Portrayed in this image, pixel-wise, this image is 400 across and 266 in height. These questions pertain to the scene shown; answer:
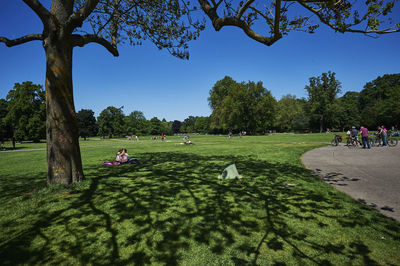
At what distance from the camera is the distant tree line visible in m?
48.2

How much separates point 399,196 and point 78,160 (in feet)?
34.4

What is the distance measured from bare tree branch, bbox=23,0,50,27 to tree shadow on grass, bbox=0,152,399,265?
559 centimetres

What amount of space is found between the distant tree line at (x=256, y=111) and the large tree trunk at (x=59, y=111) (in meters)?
37.9

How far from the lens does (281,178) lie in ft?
25.1

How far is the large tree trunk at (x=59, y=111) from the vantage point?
605cm

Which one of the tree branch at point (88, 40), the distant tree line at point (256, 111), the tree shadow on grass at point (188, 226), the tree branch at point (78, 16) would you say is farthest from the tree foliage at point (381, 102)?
the tree branch at point (78, 16)

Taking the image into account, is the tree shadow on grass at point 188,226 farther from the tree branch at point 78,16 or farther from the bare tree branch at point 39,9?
the bare tree branch at point 39,9

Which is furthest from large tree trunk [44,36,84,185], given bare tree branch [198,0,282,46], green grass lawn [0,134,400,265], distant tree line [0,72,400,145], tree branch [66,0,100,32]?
distant tree line [0,72,400,145]

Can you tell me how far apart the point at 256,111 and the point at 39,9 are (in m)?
61.7

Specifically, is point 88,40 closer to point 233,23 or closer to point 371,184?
point 233,23

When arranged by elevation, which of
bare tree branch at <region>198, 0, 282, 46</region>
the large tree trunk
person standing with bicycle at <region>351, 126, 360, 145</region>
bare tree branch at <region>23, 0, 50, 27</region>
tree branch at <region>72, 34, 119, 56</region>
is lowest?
person standing with bicycle at <region>351, 126, 360, 145</region>

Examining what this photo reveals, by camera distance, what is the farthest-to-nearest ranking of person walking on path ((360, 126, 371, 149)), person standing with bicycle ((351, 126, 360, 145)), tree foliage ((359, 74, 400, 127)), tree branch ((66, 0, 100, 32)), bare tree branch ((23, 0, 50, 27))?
tree foliage ((359, 74, 400, 127)) < person standing with bicycle ((351, 126, 360, 145)) < person walking on path ((360, 126, 371, 149)) < tree branch ((66, 0, 100, 32)) < bare tree branch ((23, 0, 50, 27))

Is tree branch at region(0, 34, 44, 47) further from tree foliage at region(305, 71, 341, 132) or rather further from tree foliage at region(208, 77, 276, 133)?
tree foliage at region(305, 71, 341, 132)

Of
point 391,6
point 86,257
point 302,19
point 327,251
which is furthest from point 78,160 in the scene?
point 391,6
